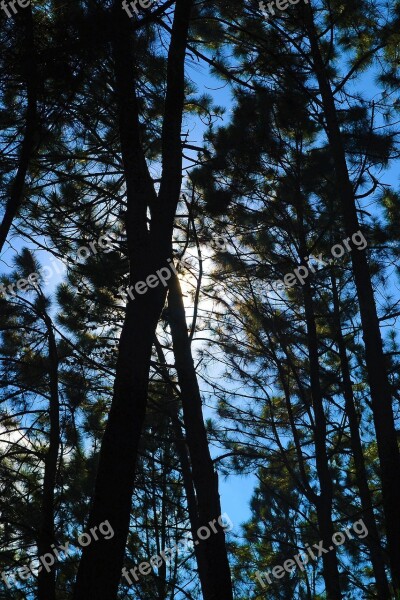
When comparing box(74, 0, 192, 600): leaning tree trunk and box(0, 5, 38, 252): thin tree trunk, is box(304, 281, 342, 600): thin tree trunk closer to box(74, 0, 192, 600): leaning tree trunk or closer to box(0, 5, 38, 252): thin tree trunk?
box(74, 0, 192, 600): leaning tree trunk

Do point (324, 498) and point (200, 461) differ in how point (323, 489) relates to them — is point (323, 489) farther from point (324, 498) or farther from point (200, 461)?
point (200, 461)

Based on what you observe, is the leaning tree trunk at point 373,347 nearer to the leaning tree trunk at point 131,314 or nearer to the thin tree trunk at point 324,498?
the thin tree trunk at point 324,498

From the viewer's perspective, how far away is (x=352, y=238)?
19.9 feet

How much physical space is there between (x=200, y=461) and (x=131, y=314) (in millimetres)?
2016

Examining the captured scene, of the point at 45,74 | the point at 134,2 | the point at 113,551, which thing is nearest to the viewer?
the point at 113,551

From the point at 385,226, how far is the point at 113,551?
5.53m

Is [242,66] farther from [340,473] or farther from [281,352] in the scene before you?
[340,473]

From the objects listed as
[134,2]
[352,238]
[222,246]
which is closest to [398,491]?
[352,238]

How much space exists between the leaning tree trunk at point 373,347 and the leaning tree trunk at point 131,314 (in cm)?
200

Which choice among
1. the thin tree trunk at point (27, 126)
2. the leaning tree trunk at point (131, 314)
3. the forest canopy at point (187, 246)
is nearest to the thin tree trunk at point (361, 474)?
the forest canopy at point (187, 246)

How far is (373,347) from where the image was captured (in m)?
5.82

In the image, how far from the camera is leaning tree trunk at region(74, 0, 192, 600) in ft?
11.9

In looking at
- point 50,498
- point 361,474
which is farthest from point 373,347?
point 50,498

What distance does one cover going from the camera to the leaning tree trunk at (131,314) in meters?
3.62
